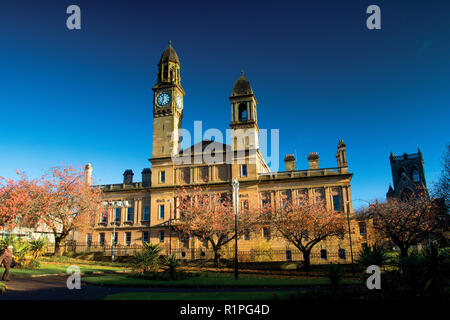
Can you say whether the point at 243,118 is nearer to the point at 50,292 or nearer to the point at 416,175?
the point at 50,292

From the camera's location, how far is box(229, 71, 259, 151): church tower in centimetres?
4975

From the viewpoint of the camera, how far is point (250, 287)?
18578mm

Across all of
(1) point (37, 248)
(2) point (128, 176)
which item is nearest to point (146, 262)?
(1) point (37, 248)

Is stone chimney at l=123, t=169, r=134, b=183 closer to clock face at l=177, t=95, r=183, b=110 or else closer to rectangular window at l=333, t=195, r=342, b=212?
clock face at l=177, t=95, r=183, b=110

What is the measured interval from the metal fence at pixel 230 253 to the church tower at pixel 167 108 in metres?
14.4

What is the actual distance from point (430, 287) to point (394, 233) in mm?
23028

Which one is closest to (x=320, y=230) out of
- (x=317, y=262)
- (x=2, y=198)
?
(x=317, y=262)

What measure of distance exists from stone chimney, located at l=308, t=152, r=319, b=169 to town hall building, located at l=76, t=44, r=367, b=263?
14cm

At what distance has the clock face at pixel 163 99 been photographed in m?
53.0

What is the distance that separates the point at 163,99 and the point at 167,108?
1856 mm

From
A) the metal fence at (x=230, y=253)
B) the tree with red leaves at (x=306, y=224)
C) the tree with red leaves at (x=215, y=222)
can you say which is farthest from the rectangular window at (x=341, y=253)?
the tree with red leaves at (x=215, y=222)

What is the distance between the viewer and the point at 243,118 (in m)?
51.4

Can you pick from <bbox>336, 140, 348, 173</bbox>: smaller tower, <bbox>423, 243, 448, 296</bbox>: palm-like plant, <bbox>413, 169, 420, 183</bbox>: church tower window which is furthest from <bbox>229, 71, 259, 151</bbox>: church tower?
<bbox>413, 169, 420, 183</bbox>: church tower window
